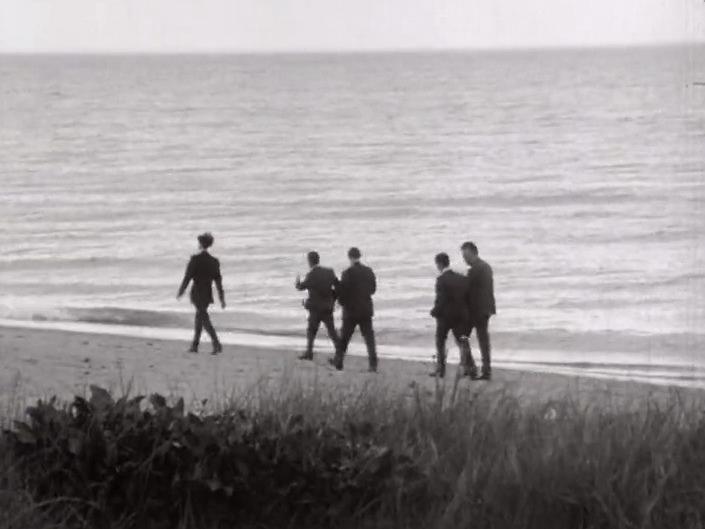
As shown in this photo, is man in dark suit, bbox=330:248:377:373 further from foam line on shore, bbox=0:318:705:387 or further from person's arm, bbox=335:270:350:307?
foam line on shore, bbox=0:318:705:387

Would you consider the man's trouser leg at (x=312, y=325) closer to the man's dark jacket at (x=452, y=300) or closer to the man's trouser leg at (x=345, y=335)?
the man's trouser leg at (x=345, y=335)

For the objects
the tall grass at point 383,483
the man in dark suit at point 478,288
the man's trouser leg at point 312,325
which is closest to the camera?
the tall grass at point 383,483

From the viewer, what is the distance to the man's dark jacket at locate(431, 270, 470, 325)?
1512 cm

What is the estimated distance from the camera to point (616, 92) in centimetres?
11081

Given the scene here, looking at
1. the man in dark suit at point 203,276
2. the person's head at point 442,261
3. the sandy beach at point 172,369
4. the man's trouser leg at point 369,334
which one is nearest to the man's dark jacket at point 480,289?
the person's head at point 442,261

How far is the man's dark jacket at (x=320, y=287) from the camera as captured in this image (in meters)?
15.8

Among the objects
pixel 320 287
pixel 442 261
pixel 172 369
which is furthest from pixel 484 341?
pixel 172 369

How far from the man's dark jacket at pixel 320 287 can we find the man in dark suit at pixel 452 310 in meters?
1.09

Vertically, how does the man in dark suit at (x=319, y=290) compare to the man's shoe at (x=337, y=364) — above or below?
above

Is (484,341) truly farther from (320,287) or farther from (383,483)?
(383,483)

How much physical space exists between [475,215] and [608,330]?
19820 millimetres

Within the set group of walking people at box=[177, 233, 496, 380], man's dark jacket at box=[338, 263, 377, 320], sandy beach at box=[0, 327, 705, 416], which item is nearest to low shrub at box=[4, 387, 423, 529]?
sandy beach at box=[0, 327, 705, 416]

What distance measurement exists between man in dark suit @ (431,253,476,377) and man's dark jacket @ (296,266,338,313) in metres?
1.09

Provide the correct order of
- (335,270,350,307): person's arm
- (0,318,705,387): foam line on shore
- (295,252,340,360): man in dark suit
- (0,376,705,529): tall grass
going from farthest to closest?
(0,318,705,387): foam line on shore, (295,252,340,360): man in dark suit, (335,270,350,307): person's arm, (0,376,705,529): tall grass
